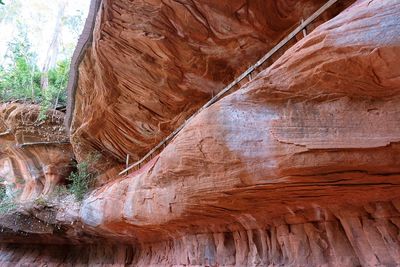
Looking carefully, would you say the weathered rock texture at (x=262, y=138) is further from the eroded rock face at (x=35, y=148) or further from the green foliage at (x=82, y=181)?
the eroded rock face at (x=35, y=148)

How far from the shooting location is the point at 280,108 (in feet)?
8.20

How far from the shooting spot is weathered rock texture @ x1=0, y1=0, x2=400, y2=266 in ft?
6.88

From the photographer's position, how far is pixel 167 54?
16.3ft

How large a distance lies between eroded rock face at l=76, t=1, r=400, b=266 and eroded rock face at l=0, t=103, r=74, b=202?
7.67m

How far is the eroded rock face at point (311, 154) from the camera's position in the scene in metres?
2.03

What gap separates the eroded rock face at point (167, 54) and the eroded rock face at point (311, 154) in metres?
1.42

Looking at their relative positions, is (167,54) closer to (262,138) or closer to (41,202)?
(262,138)

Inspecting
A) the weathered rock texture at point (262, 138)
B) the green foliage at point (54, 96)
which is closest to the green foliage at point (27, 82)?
the green foliage at point (54, 96)

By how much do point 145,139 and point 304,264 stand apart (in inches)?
184

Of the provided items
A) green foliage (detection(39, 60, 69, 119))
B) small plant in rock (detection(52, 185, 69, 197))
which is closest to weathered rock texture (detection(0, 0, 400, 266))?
small plant in rock (detection(52, 185, 69, 197))

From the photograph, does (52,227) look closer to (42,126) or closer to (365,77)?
(42,126)

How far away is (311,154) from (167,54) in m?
3.34

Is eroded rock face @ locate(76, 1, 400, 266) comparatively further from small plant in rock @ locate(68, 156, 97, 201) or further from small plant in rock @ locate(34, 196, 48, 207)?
small plant in rock @ locate(34, 196, 48, 207)

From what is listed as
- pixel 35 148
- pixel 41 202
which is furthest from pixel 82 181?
pixel 35 148
